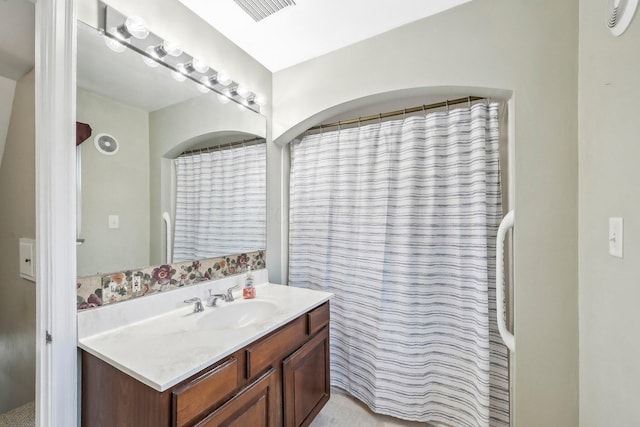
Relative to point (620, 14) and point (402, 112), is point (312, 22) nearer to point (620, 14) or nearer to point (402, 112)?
point (402, 112)

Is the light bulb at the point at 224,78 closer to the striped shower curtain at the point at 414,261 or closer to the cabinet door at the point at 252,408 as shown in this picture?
the striped shower curtain at the point at 414,261

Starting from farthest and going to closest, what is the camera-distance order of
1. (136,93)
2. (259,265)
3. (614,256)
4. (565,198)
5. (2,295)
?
(259,265), (2,295), (136,93), (565,198), (614,256)

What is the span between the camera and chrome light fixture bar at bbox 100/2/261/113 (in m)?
1.16

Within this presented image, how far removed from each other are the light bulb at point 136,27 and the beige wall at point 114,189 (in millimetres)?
331

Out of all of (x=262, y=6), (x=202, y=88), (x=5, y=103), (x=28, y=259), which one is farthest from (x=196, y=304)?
(x=262, y=6)

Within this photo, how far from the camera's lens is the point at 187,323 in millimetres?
1213

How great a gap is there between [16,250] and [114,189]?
0.63 meters

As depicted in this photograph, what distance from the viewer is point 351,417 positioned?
1.74m

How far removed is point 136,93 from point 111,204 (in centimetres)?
57

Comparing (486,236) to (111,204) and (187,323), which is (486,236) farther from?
(111,204)

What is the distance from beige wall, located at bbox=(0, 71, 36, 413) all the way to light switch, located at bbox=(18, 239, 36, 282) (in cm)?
4

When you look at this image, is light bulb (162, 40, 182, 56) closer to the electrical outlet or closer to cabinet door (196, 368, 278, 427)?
the electrical outlet

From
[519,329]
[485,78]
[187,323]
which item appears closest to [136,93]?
[187,323]

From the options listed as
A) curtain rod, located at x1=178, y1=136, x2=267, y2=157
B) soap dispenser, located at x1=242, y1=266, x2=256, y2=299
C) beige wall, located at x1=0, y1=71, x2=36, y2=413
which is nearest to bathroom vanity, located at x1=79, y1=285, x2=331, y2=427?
soap dispenser, located at x1=242, y1=266, x2=256, y2=299
